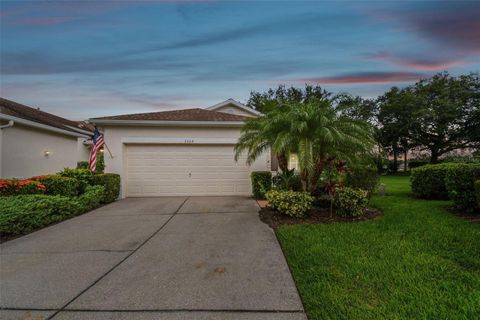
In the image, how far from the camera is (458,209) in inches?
245

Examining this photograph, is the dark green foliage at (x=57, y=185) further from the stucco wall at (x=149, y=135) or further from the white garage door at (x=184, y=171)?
the white garage door at (x=184, y=171)

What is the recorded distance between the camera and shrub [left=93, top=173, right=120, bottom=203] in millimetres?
8773

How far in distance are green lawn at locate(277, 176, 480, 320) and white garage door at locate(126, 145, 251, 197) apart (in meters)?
5.21

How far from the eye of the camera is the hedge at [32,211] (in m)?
5.36

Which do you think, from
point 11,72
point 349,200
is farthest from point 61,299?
point 11,72

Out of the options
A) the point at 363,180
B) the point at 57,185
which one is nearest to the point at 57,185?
the point at 57,185

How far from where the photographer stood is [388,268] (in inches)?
128

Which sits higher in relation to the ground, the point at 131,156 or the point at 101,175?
the point at 131,156

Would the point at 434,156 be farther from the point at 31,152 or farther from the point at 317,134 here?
the point at 31,152

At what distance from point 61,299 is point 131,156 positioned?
7785 millimetres

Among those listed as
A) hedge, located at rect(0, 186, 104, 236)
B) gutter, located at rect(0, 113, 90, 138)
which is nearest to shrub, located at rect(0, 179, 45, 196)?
hedge, located at rect(0, 186, 104, 236)

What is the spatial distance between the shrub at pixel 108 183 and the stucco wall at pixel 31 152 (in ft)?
9.83

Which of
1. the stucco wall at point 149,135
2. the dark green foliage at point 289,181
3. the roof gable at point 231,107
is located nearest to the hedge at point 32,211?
the stucco wall at point 149,135

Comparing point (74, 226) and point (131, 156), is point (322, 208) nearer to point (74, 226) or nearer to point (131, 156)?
point (74, 226)
